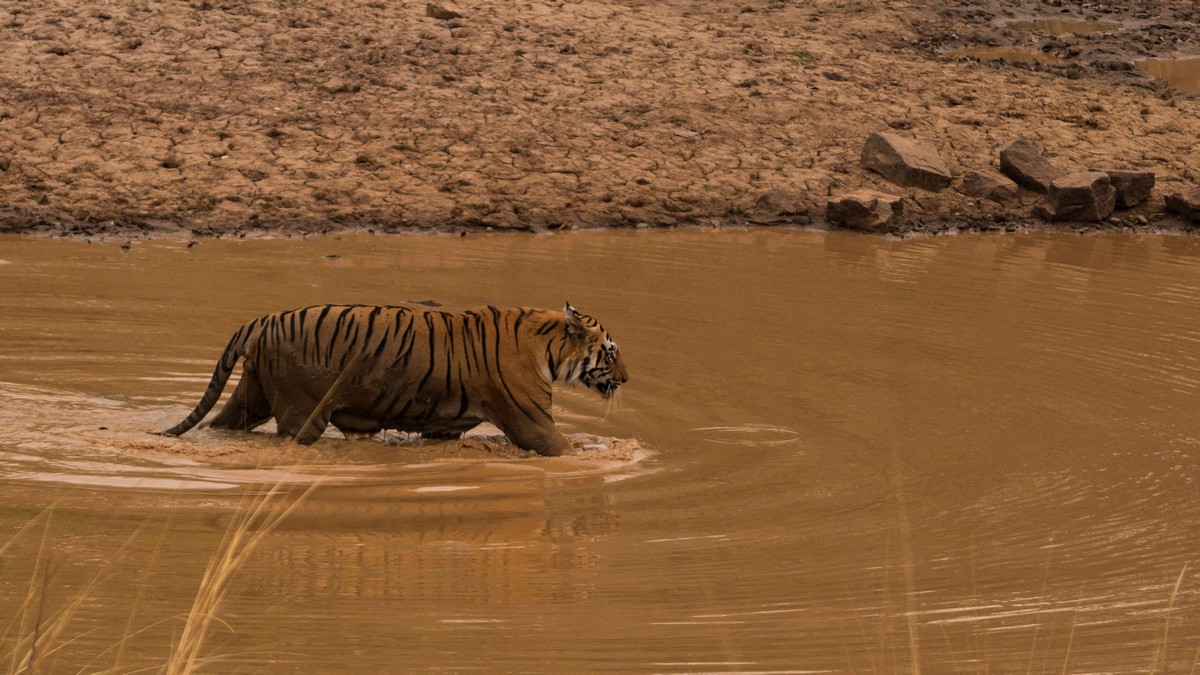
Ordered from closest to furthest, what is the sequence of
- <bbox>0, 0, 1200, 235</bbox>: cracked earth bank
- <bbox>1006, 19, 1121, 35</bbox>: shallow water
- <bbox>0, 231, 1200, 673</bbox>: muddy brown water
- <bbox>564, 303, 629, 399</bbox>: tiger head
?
1. <bbox>0, 231, 1200, 673</bbox>: muddy brown water
2. <bbox>564, 303, 629, 399</bbox>: tiger head
3. <bbox>0, 0, 1200, 235</bbox>: cracked earth bank
4. <bbox>1006, 19, 1121, 35</bbox>: shallow water

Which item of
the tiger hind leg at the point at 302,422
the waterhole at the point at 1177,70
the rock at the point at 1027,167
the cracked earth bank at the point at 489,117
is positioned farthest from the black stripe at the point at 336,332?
the waterhole at the point at 1177,70

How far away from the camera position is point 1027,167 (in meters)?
15.6

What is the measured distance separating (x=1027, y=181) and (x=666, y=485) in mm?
9296

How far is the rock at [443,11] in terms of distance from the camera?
1736cm

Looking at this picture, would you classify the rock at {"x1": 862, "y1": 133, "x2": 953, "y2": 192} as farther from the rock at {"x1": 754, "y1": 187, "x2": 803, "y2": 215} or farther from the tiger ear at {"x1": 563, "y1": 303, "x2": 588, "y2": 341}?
the tiger ear at {"x1": 563, "y1": 303, "x2": 588, "y2": 341}

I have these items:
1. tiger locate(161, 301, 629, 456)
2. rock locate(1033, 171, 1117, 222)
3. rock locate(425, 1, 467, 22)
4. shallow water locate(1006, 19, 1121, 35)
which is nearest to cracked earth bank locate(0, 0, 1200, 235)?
rock locate(425, 1, 467, 22)

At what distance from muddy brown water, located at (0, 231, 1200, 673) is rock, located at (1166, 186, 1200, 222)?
2952 millimetres

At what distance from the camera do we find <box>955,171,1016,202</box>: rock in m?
15.4

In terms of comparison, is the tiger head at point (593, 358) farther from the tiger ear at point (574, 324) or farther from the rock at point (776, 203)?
the rock at point (776, 203)

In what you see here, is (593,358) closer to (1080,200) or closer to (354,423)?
(354,423)

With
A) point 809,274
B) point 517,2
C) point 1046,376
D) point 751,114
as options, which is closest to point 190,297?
point 809,274

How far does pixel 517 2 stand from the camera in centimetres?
1822

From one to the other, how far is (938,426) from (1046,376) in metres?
1.44

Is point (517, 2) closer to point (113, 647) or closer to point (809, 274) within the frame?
point (809, 274)
